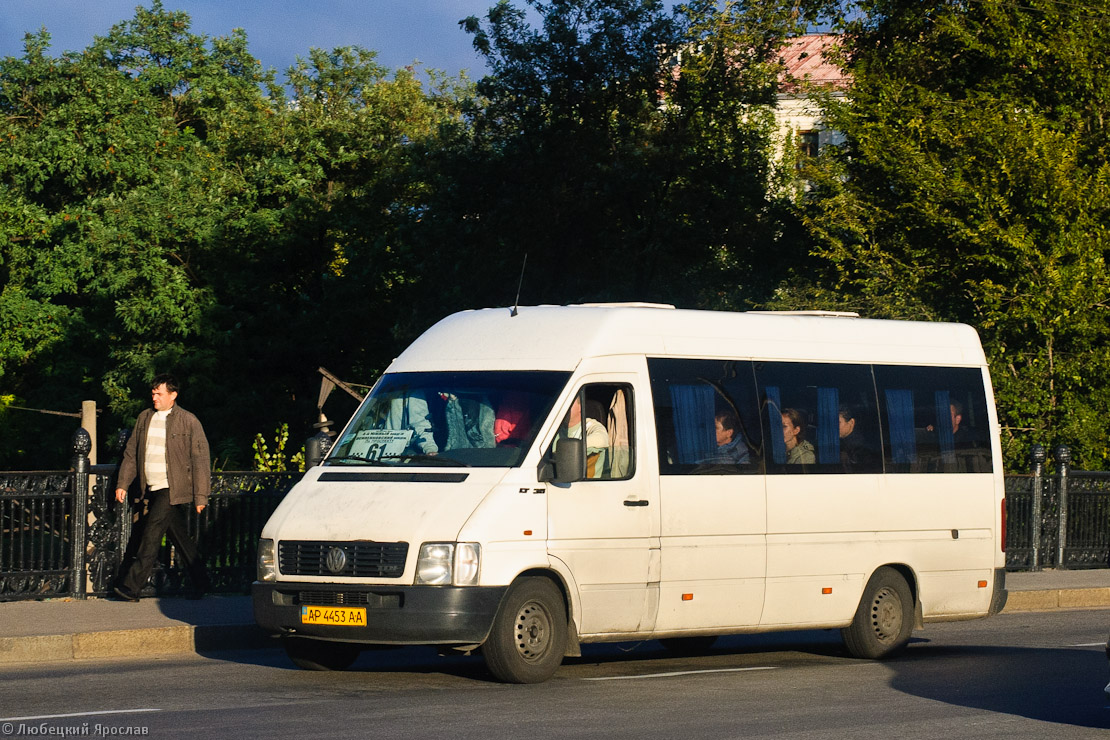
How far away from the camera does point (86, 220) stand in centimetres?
3784

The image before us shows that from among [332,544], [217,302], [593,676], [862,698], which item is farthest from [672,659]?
[217,302]

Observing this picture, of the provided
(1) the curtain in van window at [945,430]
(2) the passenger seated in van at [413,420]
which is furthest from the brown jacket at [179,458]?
(1) the curtain in van window at [945,430]

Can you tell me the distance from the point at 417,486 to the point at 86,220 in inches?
1193

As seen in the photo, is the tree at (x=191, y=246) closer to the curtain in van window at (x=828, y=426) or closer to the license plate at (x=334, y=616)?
the curtain in van window at (x=828, y=426)

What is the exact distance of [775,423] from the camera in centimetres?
1170

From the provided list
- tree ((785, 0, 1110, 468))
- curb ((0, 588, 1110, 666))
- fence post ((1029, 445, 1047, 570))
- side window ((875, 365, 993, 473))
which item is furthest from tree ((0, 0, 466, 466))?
side window ((875, 365, 993, 473))

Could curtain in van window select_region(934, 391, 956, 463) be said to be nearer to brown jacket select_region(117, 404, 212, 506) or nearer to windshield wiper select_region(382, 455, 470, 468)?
windshield wiper select_region(382, 455, 470, 468)

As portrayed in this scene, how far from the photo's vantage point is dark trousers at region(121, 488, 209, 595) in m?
13.4

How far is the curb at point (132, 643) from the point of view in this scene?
1097cm

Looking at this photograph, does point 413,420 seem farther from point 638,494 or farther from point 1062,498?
point 1062,498

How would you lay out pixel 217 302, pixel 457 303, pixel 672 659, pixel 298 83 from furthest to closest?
pixel 298 83 → pixel 217 302 → pixel 457 303 → pixel 672 659

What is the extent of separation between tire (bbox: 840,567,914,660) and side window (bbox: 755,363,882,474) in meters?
0.90

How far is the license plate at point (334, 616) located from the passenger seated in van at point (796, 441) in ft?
12.2

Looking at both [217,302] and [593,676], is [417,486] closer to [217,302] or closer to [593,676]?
[593,676]
